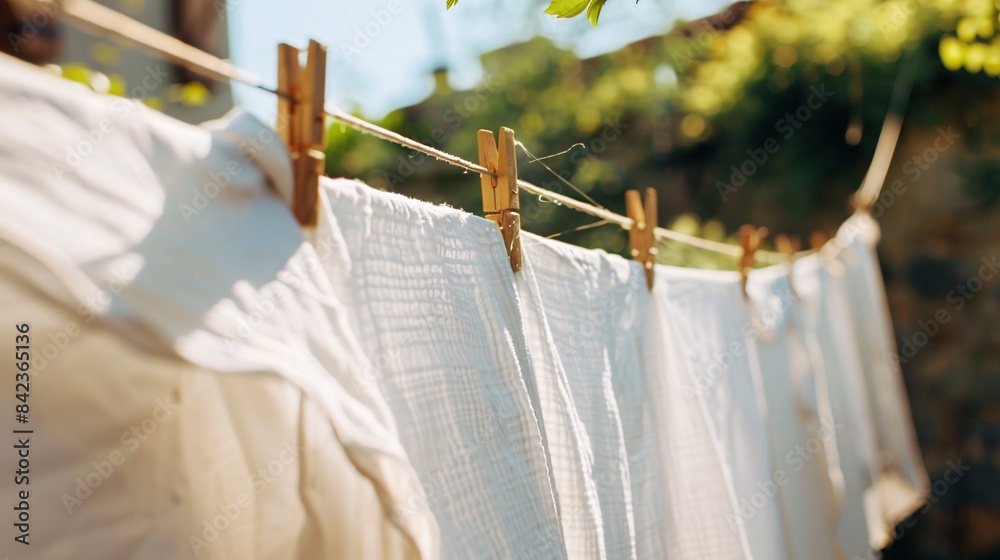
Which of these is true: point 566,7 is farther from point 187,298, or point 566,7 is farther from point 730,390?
point 730,390

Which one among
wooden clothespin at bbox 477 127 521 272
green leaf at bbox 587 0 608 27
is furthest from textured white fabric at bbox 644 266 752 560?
green leaf at bbox 587 0 608 27

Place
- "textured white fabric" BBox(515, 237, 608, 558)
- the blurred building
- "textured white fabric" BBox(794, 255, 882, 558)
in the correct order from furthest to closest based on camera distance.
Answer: the blurred building, "textured white fabric" BBox(794, 255, 882, 558), "textured white fabric" BBox(515, 237, 608, 558)

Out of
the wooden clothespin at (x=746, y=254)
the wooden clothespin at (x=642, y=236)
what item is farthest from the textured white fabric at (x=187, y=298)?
the wooden clothespin at (x=746, y=254)

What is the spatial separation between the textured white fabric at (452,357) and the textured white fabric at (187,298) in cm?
8

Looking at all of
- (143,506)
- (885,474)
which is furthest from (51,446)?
(885,474)

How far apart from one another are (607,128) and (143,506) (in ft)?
12.1

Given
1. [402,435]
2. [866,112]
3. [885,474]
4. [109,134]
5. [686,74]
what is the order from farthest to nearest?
[686,74], [866,112], [885,474], [402,435], [109,134]

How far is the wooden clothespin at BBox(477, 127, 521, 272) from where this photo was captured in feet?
3.42

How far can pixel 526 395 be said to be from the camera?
3.09 ft

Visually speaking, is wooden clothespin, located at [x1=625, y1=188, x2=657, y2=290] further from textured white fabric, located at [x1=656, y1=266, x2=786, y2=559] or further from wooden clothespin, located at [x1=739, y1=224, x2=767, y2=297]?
wooden clothespin, located at [x1=739, y1=224, x2=767, y2=297]

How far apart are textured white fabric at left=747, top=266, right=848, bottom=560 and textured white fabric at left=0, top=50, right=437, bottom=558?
1.36m

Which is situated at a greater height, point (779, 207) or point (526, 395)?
point (779, 207)

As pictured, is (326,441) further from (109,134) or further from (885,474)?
(885,474)

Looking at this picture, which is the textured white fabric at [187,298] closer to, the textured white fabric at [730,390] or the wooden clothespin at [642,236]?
the wooden clothespin at [642,236]
